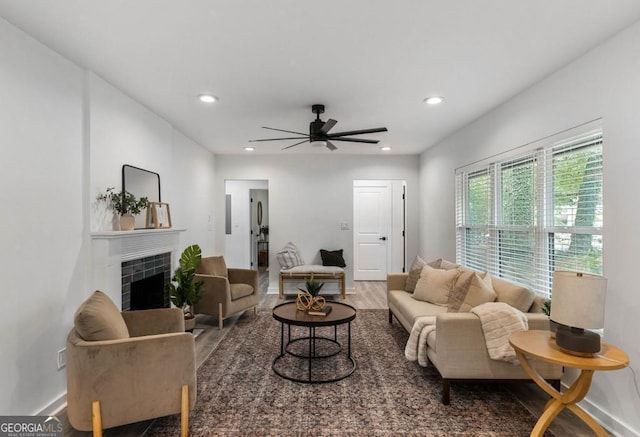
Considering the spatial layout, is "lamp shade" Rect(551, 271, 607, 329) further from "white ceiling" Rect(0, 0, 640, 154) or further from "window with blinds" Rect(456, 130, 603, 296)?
"white ceiling" Rect(0, 0, 640, 154)

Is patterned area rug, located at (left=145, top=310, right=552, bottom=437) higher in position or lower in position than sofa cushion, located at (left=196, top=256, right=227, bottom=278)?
lower

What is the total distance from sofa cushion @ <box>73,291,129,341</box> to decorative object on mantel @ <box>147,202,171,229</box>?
1.54 m

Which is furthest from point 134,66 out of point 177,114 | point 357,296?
point 357,296

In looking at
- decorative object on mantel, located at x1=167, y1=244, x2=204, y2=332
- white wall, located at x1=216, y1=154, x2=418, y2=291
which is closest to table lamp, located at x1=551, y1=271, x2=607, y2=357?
decorative object on mantel, located at x1=167, y1=244, x2=204, y2=332

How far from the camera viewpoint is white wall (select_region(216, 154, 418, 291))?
19.9 feet

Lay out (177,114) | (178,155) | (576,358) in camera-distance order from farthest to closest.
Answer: (178,155) < (177,114) < (576,358)

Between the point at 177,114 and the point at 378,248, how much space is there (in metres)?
4.61

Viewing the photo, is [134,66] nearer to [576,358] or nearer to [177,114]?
[177,114]

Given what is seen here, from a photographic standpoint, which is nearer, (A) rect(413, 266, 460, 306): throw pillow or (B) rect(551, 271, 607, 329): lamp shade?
(B) rect(551, 271, 607, 329): lamp shade

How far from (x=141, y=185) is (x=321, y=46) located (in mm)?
2310

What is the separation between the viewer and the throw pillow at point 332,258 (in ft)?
19.4

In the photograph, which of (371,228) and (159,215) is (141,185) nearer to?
(159,215)

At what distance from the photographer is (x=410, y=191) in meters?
6.16

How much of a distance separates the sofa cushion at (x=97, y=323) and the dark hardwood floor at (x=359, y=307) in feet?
2.13
